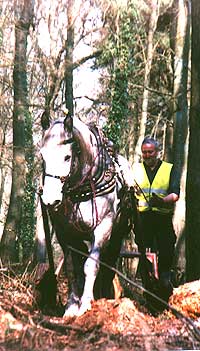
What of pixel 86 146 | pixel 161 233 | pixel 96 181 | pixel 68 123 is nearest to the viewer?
pixel 68 123

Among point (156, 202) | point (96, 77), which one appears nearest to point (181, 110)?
point (96, 77)

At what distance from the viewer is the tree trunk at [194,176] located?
8438 millimetres

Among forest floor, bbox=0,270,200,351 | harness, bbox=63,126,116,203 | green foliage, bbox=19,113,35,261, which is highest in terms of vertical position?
harness, bbox=63,126,116,203

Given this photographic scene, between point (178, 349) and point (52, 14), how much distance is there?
58.9 ft

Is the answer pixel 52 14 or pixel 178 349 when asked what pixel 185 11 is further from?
pixel 178 349

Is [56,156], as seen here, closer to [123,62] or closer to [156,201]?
[156,201]

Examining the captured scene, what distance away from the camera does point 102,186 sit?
6.85 meters

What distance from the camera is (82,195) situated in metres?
6.76

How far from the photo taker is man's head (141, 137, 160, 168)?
24.5ft

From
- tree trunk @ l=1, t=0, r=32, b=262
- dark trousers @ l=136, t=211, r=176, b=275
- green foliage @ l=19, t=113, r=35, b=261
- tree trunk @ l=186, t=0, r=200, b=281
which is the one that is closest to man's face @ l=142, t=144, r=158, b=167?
dark trousers @ l=136, t=211, r=176, b=275

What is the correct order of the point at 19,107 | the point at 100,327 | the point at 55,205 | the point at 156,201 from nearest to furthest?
1. the point at 100,327
2. the point at 55,205
3. the point at 156,201
4. the point at 19,107

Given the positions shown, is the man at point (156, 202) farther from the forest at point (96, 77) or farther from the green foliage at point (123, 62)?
the green foliage at point (123, 62)

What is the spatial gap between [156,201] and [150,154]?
0.57 meters

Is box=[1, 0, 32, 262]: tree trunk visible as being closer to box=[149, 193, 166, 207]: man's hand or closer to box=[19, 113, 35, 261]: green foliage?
box=[19, 113, 35, 261]: green foliage
